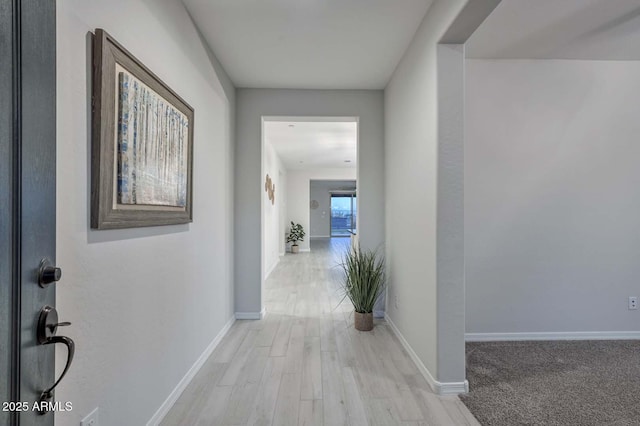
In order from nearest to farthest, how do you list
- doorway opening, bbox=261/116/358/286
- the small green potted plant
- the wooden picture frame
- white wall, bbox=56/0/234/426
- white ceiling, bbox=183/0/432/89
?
white wall, bbox=56/0/234/426, the wooden picture frame, white ceiling, bbox=183/0/432/89, doorway opening, bbox=261/116/358/286, the small green potted plant

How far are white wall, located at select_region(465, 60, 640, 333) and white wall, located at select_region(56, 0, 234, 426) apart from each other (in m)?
2.33

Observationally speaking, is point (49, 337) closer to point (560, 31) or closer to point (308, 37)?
point (308, 37)

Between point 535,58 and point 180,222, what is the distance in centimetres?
333

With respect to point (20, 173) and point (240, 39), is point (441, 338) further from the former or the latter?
point (240, 39)

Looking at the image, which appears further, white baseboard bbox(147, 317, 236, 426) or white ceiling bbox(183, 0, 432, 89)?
white ceiling bbox(183, 0, 432, 89)

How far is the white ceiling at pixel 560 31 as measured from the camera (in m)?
2.05

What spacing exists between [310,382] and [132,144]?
72.4 inches

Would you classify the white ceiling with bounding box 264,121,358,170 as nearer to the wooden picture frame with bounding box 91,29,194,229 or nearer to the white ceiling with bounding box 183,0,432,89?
the white ceiling with bounding box 183,0,432,89

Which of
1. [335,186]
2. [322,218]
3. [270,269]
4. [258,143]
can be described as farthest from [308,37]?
[322,218]

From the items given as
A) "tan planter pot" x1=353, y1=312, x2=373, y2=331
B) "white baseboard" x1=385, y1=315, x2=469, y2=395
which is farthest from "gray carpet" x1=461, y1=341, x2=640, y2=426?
"tan planter pot" x1=353, y1=312, x2=373, y2=331

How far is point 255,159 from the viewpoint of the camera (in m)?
3.32

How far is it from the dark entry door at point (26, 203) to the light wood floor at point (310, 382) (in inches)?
47.3

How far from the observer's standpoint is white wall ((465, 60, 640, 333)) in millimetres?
2715

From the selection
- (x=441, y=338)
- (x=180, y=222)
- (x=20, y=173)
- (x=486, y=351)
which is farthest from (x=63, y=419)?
(x=486, y=351)
